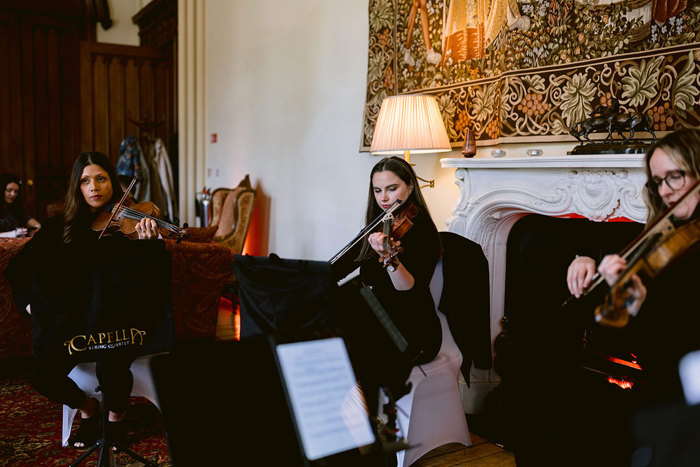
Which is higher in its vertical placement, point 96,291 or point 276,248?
point 96,291

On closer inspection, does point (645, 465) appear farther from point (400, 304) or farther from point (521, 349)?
point (521, 349)

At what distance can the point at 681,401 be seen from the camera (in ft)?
3.35

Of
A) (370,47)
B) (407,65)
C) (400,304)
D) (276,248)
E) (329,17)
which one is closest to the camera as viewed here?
(400,304)

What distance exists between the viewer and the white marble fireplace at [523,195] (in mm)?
2000

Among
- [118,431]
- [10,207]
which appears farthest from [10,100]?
[118,431]

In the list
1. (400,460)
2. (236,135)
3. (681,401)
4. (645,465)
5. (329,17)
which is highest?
(329,17)

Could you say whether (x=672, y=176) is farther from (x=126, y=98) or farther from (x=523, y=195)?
(x=126, y=98)

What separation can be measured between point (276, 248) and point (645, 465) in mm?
4335

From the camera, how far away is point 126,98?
7.43 m

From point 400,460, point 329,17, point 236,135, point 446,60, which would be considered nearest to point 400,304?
point 400,460

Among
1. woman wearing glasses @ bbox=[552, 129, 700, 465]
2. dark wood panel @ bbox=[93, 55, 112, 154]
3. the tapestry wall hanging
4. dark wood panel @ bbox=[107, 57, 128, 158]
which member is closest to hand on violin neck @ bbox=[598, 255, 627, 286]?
woman wearing glasses @ bbox=[552, 129, 700, 465]

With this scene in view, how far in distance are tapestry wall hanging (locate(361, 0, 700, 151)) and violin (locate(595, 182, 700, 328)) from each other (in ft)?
3.08

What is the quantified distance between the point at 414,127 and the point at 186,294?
5.31 feet

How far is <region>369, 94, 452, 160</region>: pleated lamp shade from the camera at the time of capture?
2.72m
